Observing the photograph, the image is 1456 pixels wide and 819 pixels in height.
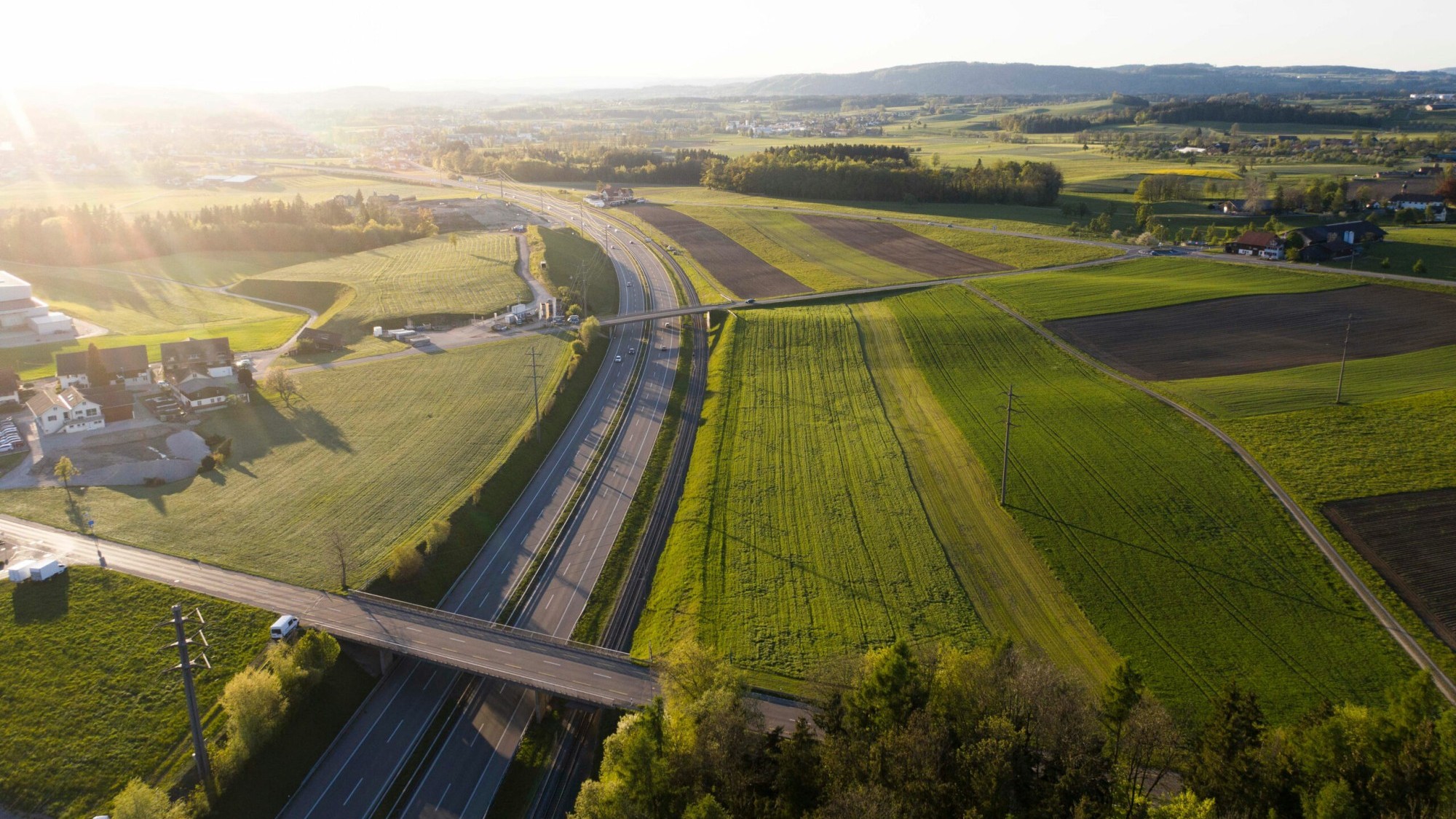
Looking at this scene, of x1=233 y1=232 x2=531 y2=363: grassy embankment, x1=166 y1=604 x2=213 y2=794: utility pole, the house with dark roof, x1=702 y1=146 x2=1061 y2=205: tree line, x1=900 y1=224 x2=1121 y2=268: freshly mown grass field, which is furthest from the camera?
x1=702 y1=146 x2=1061 y2=205: tree line

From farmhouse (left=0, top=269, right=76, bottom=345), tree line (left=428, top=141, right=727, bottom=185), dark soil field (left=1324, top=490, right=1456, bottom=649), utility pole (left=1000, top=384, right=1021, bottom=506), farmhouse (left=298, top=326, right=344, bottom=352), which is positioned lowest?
dark soil field (left=1324, top=490, right=1456, bottom=649)

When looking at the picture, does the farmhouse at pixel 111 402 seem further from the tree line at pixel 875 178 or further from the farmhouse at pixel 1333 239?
the tree line at pixel 875 178

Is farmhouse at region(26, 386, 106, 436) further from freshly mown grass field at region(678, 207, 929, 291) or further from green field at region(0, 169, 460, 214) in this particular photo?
green field at region(0, 169, 460, 214)

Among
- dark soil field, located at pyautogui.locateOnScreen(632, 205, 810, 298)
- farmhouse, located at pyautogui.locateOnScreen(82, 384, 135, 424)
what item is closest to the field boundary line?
dark soil field, located at pyautogui.locateOnScreen(632, 205, 810, 298)

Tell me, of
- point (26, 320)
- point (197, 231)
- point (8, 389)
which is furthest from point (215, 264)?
point (8, 389)

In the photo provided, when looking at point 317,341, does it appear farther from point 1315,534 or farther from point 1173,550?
point 1315,534

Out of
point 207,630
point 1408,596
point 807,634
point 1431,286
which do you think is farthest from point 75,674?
point 1431,286
